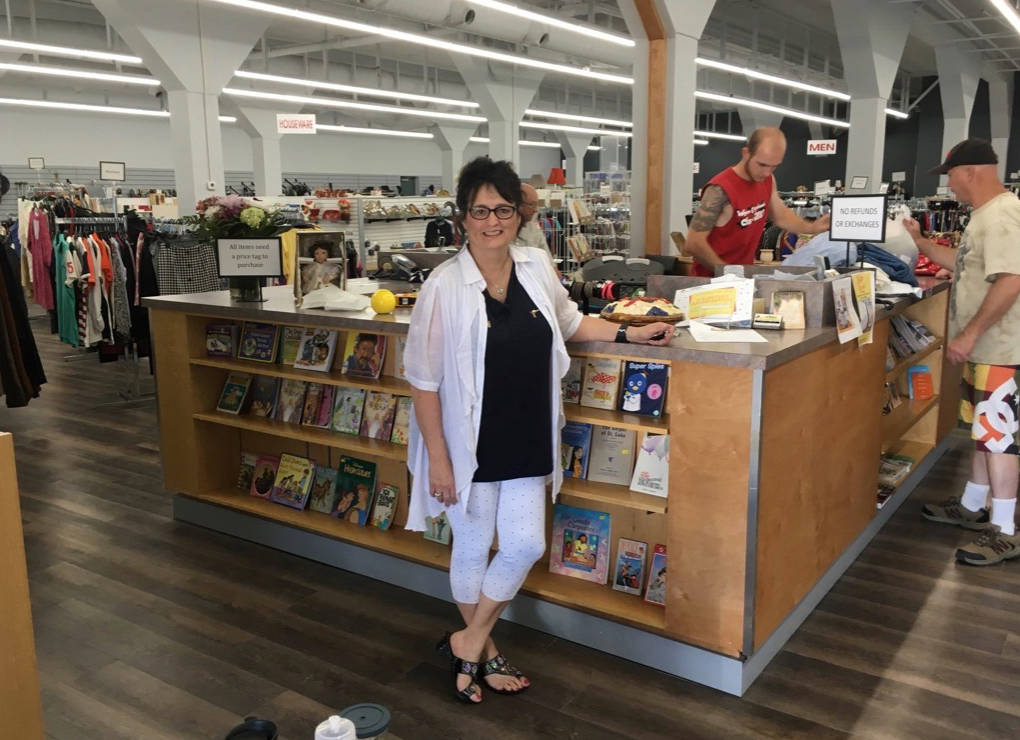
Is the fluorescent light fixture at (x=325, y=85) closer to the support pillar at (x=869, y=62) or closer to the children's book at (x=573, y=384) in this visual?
the support pillar at (x=869, y=62)

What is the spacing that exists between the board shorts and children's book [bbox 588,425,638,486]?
5.89 feet

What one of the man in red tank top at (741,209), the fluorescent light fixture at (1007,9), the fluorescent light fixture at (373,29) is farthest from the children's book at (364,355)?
the fluorescent light fixture at (1007,9)

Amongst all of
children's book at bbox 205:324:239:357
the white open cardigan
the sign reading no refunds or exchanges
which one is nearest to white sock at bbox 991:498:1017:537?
the white open cardigan

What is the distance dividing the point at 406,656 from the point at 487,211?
1637 mm

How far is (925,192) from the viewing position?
888 inches

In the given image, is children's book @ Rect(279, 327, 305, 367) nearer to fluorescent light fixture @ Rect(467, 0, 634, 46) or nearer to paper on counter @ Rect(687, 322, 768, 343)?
paper on counter @ Rect(687, 322, 768, 343)

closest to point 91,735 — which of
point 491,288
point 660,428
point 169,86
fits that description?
point 491,288

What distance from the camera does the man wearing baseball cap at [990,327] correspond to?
11.7 ft

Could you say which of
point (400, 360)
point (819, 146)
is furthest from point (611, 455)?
point (819, 146)

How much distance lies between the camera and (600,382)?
3137 millimetres

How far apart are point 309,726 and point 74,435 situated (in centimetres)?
422

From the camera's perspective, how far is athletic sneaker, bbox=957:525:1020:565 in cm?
378

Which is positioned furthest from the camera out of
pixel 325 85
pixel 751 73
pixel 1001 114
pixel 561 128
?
pixel 561 128

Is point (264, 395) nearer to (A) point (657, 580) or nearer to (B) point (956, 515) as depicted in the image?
(A) point (657, 580)
